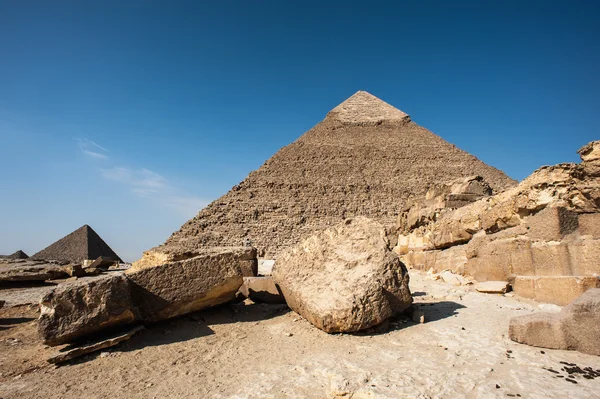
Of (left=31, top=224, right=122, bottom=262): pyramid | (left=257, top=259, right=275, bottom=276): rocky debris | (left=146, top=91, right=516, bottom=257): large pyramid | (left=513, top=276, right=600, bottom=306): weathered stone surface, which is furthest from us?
(left=146, top=91, right=516, bottom=257): large pyramid

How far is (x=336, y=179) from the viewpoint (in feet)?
165

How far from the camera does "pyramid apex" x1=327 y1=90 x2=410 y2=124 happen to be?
6062 cm

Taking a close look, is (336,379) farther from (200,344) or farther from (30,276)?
(30,276)

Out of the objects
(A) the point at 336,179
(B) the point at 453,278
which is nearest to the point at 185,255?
(B) the point at 453,278

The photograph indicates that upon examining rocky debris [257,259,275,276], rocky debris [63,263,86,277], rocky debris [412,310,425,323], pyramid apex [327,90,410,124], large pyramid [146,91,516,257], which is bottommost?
rocky debris [257,259,275,276]

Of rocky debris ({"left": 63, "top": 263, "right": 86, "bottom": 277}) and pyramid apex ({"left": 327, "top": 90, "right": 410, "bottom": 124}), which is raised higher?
pyramid apex ({"left": 327, "top": 90, "right": 410, "bottom": 124})

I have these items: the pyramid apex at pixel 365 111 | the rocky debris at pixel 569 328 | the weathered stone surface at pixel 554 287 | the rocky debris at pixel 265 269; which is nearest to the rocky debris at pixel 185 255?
the rocky debris at pixel 265 269

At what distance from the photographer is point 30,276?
6824 millimetres

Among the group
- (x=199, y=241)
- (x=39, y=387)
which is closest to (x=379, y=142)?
(x=199, y=241)

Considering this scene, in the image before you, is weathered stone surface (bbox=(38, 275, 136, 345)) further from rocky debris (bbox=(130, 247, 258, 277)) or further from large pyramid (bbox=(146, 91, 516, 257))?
large pyramid (bbox=(146, 91, 516, 257))

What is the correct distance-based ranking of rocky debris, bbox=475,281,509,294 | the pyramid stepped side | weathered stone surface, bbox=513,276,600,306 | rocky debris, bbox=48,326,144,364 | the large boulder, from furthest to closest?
1. the pyramid stepped side
2. rocky debris, bbox=475,281,509,294
3. weathered stone surface, bbox=513,276,600,306
4. the large boulder
5. rocky debris, bbox=48,326,144,364

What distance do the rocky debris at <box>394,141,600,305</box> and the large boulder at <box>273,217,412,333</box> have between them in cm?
132

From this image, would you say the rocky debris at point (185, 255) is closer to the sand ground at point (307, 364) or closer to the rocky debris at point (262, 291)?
the rocky debris at point (262, 291)

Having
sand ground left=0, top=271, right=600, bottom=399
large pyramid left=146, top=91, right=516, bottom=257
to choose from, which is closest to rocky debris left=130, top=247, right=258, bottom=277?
sand ground left=0, top=271, right=600, bottom=399
